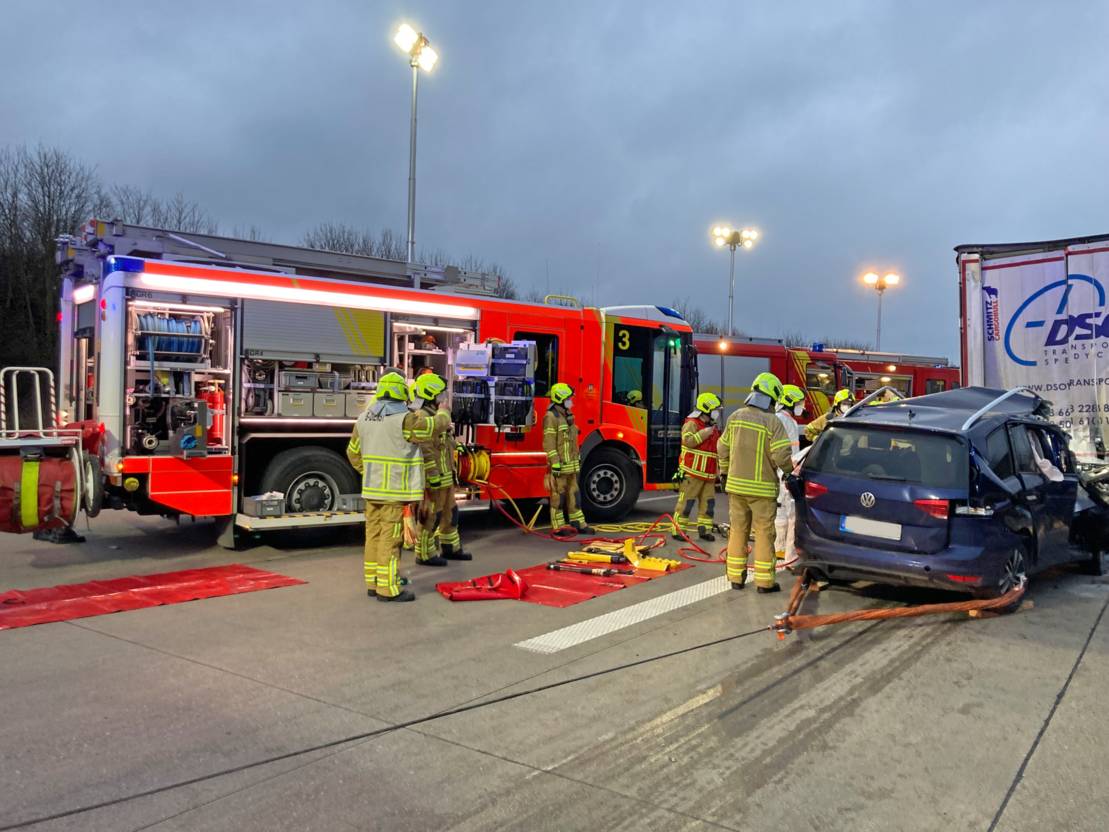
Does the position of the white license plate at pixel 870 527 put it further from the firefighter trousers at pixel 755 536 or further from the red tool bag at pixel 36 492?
the red tool bag at pixel 36 492

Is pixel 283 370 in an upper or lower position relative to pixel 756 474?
upper

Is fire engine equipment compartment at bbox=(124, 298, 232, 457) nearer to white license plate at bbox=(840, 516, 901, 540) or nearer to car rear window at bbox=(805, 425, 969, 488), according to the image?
car rear window at bbox=(805, 425, 969, 488)

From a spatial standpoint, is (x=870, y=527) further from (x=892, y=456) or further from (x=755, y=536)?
(x=755, y=536)

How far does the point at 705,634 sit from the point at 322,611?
2895 millimetres

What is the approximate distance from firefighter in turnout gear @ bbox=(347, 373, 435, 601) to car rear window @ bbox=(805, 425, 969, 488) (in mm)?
3172

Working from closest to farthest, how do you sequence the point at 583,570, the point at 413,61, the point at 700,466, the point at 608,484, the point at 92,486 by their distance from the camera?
the point at 92,486, the point at 583,570, the point at 700,466, the point at 608,484, the point at 413,61

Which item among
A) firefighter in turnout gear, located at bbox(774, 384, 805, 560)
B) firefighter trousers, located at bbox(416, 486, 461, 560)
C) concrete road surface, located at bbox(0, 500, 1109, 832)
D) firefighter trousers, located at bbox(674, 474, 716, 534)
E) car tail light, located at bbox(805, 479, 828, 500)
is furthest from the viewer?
firefighter trousers, located at bbox(674, 474, 716, 534)

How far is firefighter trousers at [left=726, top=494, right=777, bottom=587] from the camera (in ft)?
24.0

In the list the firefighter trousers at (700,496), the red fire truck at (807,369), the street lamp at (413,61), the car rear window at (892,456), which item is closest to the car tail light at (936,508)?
the car rear window at (892,456)

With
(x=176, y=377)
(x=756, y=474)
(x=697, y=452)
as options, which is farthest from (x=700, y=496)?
(x=176, y=377)

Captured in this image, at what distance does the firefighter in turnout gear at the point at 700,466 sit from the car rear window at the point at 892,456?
9.71 ft

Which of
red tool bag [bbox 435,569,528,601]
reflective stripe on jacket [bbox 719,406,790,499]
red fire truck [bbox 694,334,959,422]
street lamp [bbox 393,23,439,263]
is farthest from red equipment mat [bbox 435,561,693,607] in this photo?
red fire truck [bbox 694,334,959,422]

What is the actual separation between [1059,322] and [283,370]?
793cm

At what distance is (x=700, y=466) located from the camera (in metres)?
9.94
